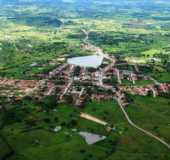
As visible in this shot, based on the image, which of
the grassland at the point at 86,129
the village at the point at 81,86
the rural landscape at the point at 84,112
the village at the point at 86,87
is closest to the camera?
the grassland at the point at 86,129

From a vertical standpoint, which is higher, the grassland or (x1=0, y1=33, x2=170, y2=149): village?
the grassland

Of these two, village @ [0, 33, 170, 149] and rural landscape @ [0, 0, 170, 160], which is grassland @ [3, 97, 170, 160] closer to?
rural landscape @ [0, 0, 170, 160]

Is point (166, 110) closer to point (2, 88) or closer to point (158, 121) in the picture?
point (158, 121)

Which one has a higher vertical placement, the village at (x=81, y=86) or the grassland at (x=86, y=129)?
the grassland at (x=86, y=129)

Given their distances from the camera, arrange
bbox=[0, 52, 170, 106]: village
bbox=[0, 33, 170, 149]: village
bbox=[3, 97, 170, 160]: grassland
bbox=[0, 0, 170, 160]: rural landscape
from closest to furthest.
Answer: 1. bbox=[3, 97, 170, 160]: grassland
2. bbox=[0, 0, 170, 160]: rural landscape
3. bbox=[0, 33, 170, 149]: village
4. bbox=[0, 52, 170, 106]: village

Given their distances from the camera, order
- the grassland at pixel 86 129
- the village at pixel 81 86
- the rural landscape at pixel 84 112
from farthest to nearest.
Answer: the village at pixel 81 86 → the rural landscape at pixel 84 112 → the grassland at pixel 86 129

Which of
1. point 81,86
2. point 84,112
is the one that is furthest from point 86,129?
point 81,86

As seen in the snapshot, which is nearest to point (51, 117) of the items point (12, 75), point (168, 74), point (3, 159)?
point (3, 159)

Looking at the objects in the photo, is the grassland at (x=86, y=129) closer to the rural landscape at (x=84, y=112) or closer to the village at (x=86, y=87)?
the rural landscape at (x=84, y=112)

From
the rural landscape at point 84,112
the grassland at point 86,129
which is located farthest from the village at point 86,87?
the grassland at point 86,129

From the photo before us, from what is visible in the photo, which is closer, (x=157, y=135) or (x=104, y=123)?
(x=157, y=135)

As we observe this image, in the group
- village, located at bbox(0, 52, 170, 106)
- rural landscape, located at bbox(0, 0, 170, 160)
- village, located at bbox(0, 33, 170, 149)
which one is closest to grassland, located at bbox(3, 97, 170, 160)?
rural landscape, located at bbox(0, 0, 170, 160)
